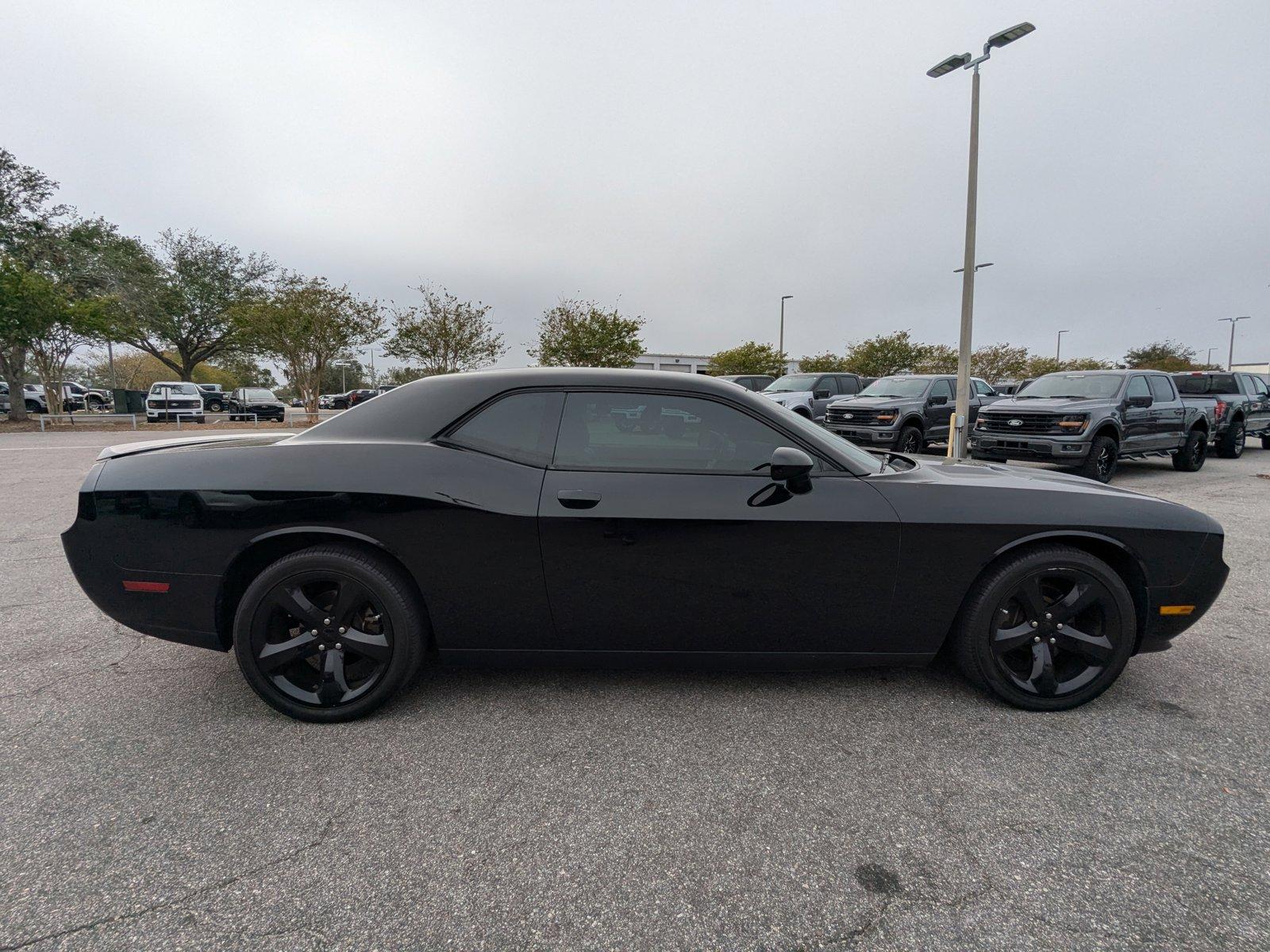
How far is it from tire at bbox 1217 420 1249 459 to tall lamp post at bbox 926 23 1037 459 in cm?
621

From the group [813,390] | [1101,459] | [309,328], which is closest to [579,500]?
[1101,459]

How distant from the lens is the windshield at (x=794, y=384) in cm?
1645

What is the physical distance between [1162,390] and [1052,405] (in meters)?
2.66

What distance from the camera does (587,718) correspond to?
2.54 m

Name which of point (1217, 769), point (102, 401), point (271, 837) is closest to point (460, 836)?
point (271, 837)

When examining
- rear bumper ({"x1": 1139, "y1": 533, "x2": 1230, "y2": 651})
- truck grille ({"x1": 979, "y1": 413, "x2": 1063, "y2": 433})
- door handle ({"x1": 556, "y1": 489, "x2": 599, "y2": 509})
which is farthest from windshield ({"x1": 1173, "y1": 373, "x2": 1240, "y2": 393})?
door handle ({"x1": 556, "y1": 489, "x2": 599, "y2": 509})

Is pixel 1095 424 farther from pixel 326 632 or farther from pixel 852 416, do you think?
pixel 326 632

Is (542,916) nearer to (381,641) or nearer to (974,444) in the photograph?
(381,641)

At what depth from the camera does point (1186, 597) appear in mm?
2643

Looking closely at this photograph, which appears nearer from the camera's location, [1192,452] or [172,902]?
[172,902]

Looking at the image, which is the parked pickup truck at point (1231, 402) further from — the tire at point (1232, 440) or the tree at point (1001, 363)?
the tree at point (1001, 363)

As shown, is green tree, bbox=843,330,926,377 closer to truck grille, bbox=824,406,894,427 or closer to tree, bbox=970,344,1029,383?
tree, bbox=970,344,1029,383

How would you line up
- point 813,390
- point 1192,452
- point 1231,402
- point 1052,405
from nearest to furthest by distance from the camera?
point 1052,405 < point 1192,452 < point 1231,402 < point 813,390

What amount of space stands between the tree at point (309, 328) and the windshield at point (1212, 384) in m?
28.8
